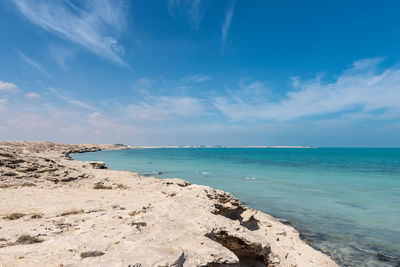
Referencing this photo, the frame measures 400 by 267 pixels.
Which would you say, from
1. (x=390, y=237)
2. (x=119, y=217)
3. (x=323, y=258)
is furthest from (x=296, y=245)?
(x=119, y=217)

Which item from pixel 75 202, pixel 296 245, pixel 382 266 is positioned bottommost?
pixel 382 266

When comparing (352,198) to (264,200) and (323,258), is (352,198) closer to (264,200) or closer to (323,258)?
(264,200)

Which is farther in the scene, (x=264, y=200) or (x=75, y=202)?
(x=264, y=200)

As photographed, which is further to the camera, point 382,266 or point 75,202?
point 75,202

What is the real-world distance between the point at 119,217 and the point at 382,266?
566 inches

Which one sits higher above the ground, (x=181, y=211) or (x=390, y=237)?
(x=181, y=211)

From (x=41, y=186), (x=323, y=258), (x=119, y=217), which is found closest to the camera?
(x=119, y=217)

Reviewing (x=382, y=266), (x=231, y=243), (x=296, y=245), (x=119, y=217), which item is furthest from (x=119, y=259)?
(x=382, y=266)

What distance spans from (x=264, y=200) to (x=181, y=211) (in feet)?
59.2

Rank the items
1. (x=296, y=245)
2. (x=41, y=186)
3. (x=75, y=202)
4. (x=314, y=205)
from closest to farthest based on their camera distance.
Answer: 1. (x=296, y=245)
2. (x=75, y=202)
3. (x=41, y=186)
4. (x=314, y=205)

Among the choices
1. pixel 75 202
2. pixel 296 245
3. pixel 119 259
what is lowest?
pixel 296 245

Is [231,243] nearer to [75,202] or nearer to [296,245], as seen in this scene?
[296,245]

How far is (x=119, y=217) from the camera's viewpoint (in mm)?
9625

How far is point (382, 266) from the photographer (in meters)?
11.8
